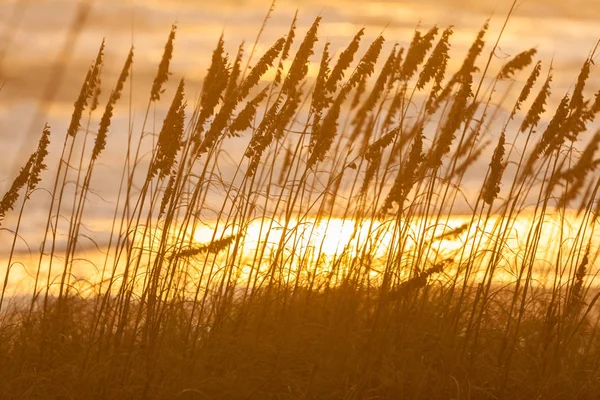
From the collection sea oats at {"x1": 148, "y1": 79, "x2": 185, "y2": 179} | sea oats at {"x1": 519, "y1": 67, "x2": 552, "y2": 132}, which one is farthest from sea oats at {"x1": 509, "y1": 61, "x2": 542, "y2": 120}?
sea oats at {"x1": 148, "y1": 79, "x2": 185, "y2": 179}

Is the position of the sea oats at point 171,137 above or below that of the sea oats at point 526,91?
below

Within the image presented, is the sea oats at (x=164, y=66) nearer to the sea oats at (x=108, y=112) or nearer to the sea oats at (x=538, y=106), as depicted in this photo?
the sea oats at (x=108, y=112)

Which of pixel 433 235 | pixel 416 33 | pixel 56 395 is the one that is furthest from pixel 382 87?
pixel 56 395

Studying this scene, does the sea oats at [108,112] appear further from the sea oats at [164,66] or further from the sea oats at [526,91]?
the sea oats at [526,91]

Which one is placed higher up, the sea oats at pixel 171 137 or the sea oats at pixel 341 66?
the sea oats at pixel 341 66

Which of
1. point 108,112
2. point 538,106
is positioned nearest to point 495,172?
point 538,106

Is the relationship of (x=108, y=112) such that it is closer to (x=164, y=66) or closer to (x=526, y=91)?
(x=164, y=66)

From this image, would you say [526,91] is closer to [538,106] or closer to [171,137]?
[538,106]

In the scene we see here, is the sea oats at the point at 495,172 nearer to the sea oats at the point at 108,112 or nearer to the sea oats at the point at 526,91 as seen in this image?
the sea oats at the point at 526,91

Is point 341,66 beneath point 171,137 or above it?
above

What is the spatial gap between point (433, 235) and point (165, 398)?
1.29 m

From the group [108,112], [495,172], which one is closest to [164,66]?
Result: [108,112]

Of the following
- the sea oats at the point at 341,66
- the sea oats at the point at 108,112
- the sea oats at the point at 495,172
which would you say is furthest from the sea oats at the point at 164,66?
the sea oats at the point at 495,172

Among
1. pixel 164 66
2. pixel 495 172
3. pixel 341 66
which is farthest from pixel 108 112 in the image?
pixel 495 172
